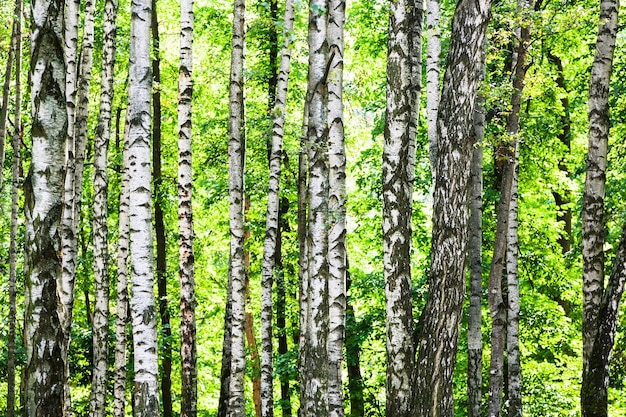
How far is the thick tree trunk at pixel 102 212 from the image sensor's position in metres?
12.6

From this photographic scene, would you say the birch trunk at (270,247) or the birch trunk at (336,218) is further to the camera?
the birch trunk at (270,247)

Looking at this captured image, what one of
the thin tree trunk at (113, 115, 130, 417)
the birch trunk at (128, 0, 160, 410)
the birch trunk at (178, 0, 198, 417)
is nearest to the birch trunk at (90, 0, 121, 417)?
the thin tree trunk at (113, 115, 130, 417)

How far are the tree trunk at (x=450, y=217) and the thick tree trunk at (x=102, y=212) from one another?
6.65m

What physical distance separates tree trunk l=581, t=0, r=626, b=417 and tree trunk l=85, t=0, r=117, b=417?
7433 millimetres

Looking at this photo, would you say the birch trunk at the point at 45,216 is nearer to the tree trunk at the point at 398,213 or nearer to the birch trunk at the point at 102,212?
the tree trunk at the point at 398,213

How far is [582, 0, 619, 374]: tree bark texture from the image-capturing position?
9430 millimetres

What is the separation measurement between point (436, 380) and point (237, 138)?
6.53 metres

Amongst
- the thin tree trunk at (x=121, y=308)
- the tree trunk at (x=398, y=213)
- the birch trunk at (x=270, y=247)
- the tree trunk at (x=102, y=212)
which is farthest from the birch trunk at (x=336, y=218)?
the thin tree trunk at (x=121, y=308)

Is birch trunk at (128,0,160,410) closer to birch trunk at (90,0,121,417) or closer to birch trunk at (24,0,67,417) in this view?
birch trunk at (24,0,67,417)

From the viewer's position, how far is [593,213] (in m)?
9.70

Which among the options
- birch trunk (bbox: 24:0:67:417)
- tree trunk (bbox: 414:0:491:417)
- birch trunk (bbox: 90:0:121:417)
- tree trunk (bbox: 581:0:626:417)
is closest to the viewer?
birch trunk (bbox: 24:0:67:417)

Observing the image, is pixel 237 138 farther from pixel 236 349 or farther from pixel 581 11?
pixel 581 11

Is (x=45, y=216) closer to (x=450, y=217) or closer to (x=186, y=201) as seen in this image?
(x=450, y=217)

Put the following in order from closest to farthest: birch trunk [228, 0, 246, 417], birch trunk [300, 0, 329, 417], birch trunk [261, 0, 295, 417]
A: birch trunk [300, 0, 329, 417] < birch trunk [228, 0, 246, 417] < birch trunk [261, 0, 295, 417]
